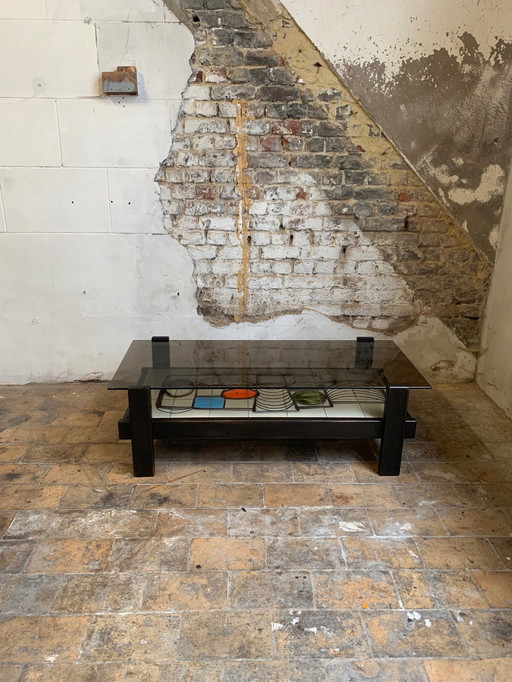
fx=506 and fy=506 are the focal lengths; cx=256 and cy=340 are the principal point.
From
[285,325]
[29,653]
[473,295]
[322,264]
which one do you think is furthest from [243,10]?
[29,653]

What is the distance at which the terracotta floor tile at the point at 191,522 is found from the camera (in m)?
2.01

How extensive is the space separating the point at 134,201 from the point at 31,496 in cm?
180

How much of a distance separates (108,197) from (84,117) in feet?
→ 1.52

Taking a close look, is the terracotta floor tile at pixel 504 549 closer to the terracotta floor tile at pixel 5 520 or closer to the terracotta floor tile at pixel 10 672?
the terracotta floor tile at pixel 10 672

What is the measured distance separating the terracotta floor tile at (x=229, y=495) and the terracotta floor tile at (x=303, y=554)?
0.86 feet

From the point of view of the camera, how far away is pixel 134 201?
10.2ft

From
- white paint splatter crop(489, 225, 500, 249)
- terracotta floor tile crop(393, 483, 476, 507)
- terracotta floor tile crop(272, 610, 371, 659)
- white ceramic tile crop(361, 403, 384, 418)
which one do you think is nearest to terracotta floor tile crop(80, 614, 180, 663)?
terracotta floor tile crop(272, 610, 371, 659)

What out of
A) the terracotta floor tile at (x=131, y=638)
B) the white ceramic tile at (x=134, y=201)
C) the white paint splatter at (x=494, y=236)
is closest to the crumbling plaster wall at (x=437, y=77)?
the white paint splatter at (x=494, y=236)

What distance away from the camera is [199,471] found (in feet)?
8.00

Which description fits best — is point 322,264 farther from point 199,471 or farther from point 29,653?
point 29,653

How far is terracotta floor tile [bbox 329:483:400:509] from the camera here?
2203 mm

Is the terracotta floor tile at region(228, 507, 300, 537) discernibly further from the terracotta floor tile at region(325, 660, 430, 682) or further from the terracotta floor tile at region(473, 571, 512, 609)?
the terracotta floor tile at region(473, 571, 512, 609)

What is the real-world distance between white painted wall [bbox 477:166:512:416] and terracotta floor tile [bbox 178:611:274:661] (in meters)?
2.15

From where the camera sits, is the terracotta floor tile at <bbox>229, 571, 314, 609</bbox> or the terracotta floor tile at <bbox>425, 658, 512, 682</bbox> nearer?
the terracotta floor tile at <bbox>425, 658, 512, 682</bbox>
